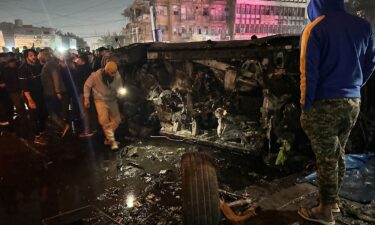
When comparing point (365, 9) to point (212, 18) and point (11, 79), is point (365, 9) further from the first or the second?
point (11, 79)

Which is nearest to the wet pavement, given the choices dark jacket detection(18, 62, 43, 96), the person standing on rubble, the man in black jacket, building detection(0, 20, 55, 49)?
the man in black jacket

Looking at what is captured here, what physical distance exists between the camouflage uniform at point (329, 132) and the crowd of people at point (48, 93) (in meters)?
5.22

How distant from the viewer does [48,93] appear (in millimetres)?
8023

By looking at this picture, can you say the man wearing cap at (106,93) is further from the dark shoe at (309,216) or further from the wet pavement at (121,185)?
the dark shoe at (309,216)

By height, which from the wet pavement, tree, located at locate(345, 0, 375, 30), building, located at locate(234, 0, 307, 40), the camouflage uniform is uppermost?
building, located at locate(234, 0, 307, 40)

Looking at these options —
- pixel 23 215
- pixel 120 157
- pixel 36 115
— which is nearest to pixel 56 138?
pixel 36 115

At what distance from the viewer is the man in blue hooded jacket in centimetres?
285

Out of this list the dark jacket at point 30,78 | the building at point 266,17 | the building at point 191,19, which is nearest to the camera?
the dark jacket at point 30,78

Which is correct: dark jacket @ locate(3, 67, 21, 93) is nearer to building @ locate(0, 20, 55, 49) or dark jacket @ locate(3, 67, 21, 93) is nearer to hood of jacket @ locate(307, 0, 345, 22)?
hood of jacket @ locate(307, 0, 345, 22)

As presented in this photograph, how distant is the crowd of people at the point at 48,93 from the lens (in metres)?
7.34

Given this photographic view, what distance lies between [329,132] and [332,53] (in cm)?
80

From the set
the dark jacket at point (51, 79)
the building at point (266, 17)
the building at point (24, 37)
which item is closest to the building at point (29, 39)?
the building at point (24, 37)

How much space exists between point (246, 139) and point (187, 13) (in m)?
55.7

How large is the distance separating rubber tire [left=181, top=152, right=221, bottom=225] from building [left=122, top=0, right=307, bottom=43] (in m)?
54.4
